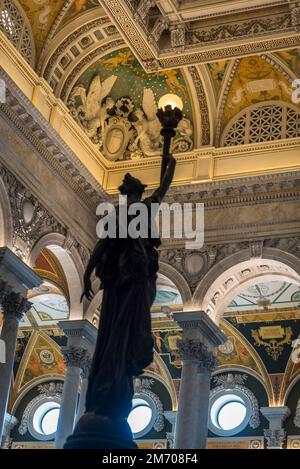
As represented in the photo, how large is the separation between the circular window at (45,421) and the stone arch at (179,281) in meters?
7.81

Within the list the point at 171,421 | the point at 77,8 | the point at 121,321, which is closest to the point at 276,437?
the point at 171,421

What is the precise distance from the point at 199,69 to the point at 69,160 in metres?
3.30

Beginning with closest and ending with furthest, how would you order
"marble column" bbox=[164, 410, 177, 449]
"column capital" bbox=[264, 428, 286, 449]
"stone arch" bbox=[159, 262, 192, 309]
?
1. "stone arch" bbox=[159, 262, 192, 309]
2. "column capital" bbox=[264, 428, 286, 449]
3. "marble column" bbox=[164, 410, 177, 449]

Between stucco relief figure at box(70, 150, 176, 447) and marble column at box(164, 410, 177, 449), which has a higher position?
marble column at box(164, 410, 177, 449)

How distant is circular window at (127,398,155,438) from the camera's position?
23062 mm

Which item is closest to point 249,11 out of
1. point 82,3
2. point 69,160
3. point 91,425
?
point 82,3

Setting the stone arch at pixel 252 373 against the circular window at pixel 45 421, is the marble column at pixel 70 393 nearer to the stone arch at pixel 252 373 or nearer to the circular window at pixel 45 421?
the stone arch at pixel 252 373

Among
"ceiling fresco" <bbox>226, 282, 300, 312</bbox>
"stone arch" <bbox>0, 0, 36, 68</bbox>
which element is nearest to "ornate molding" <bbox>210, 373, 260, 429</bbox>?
"ceiling fresco" <bbox>226, 282, 300, 312</bbox>

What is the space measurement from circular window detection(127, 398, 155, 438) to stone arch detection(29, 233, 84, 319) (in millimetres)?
5714

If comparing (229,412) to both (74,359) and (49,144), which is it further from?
(49,144)

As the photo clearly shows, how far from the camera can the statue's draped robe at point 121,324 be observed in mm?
6562

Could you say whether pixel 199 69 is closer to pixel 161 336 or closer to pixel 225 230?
pixel 225 230
